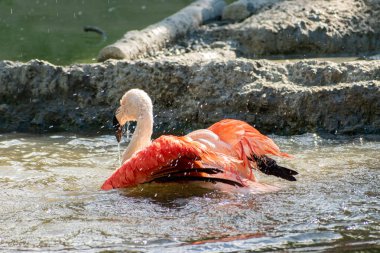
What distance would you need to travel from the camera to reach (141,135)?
559cm

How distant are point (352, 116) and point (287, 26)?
3.27 metres

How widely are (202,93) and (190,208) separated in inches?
84.6

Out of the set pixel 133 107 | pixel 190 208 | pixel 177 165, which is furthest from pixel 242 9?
pixel 190 208

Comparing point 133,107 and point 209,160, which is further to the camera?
point 133,107

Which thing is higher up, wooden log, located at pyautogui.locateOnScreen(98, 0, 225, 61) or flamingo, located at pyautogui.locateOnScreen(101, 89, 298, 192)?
wooden log, located at pyautogui.locateOnScreen(98, 0, 225, 61)

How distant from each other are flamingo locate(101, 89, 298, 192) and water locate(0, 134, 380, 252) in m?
0.12

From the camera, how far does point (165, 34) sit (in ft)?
31.9

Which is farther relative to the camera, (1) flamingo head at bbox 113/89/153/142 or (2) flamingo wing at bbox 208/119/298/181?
(1) flamingo head at bbox 113/89/153/142

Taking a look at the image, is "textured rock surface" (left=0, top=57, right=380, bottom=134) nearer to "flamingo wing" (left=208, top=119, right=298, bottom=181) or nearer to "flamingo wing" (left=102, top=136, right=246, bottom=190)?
"flamingo wing" (left=208, top=119, right=298, bottom=181)

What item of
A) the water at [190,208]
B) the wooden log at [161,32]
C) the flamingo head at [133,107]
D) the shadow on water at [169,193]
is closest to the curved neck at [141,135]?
the flamingo head at [133,107]

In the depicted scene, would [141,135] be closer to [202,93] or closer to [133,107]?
[133,107]

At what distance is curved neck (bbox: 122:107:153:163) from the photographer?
5574mm

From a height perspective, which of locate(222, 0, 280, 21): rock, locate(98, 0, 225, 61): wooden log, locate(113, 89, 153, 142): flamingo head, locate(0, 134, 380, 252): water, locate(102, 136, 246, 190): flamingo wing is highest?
locate(222, 0, 280, 21): rock

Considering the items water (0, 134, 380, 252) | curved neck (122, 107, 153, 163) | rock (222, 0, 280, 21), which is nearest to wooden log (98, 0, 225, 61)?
rock (222, 0, 280, 21)
